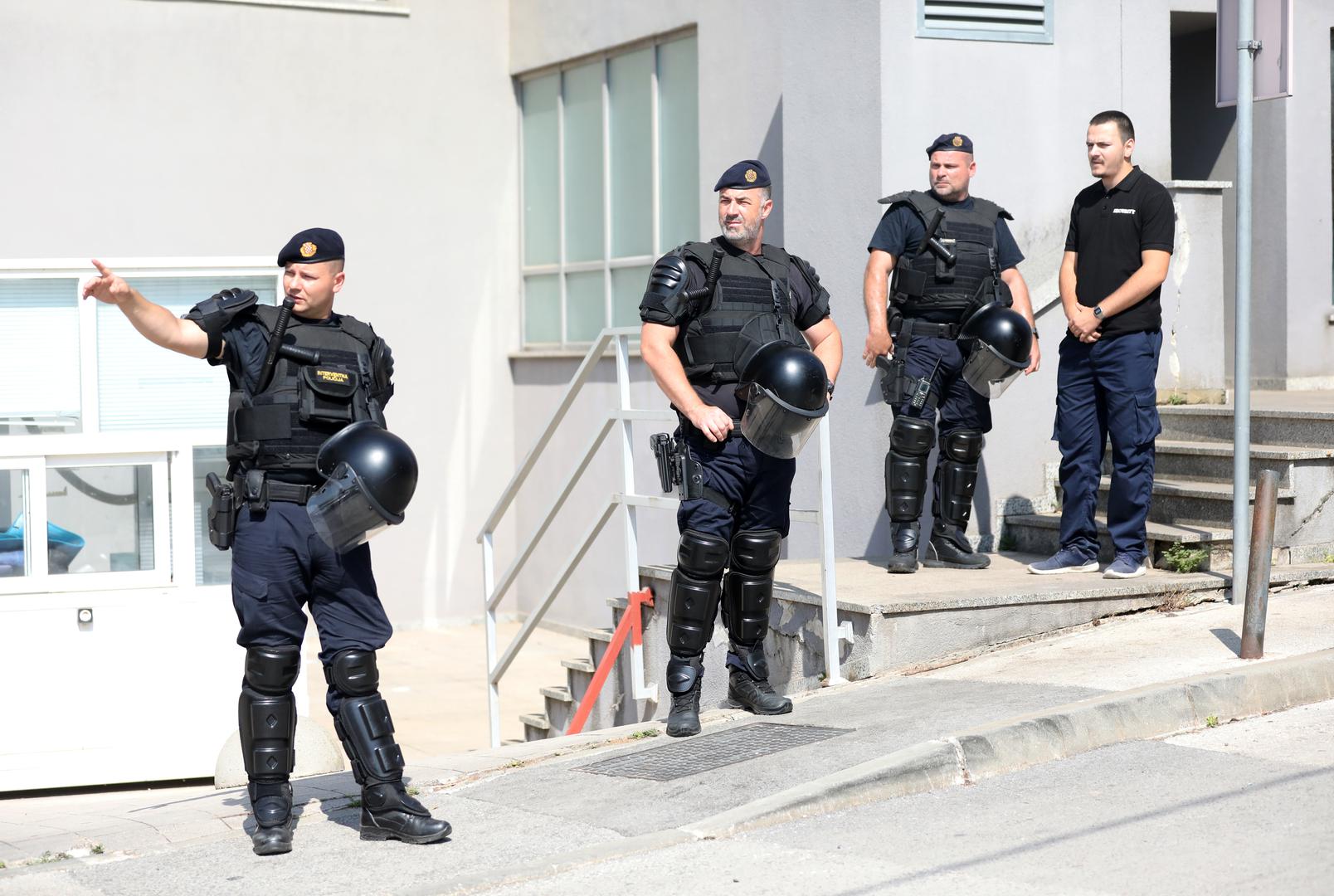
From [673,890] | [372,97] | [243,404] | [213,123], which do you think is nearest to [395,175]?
[372,97]

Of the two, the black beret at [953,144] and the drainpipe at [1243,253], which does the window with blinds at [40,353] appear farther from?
the drainpipe at [1243,253]

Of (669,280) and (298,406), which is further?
(669,280)

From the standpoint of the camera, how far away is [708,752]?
18.2 ft

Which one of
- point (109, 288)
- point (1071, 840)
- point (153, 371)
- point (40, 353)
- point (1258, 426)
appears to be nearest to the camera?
point (1071, 840)

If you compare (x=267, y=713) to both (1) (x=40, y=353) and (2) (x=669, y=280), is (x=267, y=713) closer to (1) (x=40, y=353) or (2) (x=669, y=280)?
(2) (x=669, y=280)

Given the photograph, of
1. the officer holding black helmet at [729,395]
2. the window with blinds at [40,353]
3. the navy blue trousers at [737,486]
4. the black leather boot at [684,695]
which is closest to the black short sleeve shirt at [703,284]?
the officer holding black helmet at [729,395]

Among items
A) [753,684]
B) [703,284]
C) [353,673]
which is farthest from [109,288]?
[753,684]

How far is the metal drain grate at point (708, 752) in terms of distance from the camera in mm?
5328

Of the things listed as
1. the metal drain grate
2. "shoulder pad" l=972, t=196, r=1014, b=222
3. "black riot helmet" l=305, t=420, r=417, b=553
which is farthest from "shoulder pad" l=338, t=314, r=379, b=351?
"shoulder pad" l=972, t=196, r=1014, b=222

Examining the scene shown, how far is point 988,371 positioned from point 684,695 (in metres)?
2.20

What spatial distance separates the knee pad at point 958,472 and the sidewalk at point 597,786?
102 centimetres

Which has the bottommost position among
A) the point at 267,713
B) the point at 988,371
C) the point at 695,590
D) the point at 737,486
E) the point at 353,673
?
the point at 267,713

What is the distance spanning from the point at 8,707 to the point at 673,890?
16.2ft

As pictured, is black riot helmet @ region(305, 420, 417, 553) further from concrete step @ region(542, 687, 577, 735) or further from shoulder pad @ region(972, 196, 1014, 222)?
concrete step @ region(542, 687, 577, 735)
